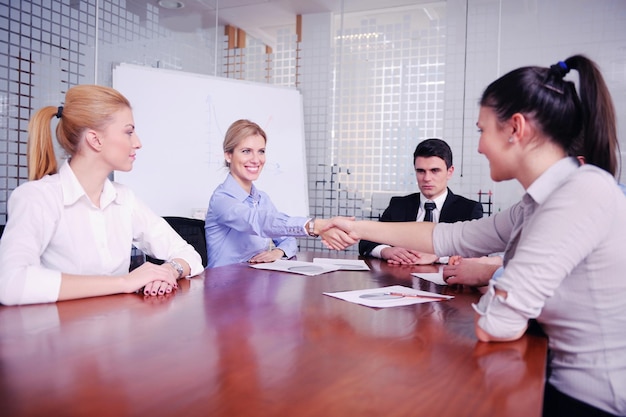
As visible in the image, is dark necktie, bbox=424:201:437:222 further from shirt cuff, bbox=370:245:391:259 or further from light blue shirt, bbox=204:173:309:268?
light blue shirt, bbox=204:173:309:268

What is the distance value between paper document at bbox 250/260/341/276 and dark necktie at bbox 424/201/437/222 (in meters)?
1.07

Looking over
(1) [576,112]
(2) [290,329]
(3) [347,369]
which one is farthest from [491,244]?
(3) [347,369]

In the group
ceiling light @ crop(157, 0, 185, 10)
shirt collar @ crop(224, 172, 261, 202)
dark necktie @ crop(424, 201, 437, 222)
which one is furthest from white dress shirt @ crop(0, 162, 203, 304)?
ceiling light @ crop(157, 0, 185, 10)

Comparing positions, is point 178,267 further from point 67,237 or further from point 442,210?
point 442,210

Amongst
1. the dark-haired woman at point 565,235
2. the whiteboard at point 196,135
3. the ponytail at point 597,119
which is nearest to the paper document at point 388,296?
the dark-haired woman at point 565,235

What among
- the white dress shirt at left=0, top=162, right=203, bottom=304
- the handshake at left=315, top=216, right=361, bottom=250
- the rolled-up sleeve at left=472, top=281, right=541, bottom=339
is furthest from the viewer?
the handshake at left=315, top=216, right=361, bottom=250

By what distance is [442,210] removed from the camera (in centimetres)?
311

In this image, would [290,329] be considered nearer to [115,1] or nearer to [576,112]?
[576,112]

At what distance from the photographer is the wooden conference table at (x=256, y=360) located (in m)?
0.73

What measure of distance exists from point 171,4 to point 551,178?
4415 mm

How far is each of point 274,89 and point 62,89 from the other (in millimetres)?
1884

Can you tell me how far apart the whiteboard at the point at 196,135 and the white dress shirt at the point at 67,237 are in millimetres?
1998

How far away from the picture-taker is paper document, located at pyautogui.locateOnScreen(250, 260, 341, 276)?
204cm

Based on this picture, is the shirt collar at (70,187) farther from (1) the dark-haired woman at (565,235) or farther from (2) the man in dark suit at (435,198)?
(2) the man in dark suit at (435,198)
